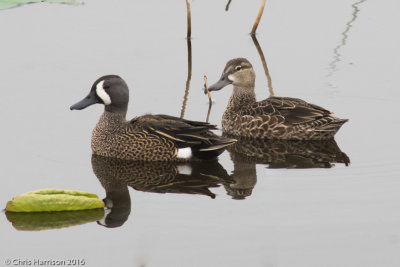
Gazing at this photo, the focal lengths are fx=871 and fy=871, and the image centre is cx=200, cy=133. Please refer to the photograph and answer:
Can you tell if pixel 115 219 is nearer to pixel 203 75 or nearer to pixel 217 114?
pixel 217 114

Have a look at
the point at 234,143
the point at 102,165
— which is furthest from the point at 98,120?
the point at 234,143

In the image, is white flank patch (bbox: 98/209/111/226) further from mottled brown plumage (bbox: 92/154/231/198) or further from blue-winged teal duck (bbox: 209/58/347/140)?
blue-winged teal duck (bbox: 209/58/347/140)

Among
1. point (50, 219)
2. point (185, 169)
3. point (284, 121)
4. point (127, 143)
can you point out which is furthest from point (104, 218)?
point (284, 121)

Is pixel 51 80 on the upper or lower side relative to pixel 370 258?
upper

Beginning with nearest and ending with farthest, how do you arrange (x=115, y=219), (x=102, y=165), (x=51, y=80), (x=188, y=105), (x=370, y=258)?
1. (x=370, y=258)
2. (x=115, y=219)
3. (x=102, y=165)
4. (x=188, y=105)
5. (x=51, y=80)

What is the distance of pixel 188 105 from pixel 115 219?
432cm

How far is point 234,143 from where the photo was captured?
41.7 feet

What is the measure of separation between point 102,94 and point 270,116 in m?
2.55

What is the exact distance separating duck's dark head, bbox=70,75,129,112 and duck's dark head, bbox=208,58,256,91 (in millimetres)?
1895

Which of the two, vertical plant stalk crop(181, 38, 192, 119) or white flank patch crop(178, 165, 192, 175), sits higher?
vertical plant stalk crop(181, 38, 192, 119)

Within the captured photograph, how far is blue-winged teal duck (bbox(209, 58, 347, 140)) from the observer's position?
12672 mm

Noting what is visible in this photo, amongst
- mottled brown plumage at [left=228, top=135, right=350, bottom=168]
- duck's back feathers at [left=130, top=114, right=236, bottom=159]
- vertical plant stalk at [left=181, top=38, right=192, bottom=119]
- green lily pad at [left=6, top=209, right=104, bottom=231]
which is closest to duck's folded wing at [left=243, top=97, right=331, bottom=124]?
mottled brown plumage at [left=228, top=135, right=350, bottom=168]

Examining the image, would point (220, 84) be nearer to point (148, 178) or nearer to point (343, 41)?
point (148, 178)

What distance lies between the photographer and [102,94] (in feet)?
39.9
